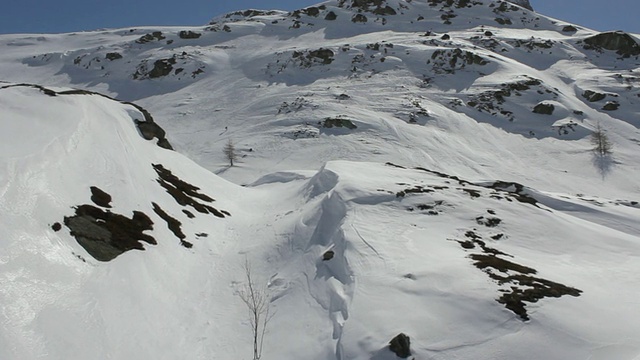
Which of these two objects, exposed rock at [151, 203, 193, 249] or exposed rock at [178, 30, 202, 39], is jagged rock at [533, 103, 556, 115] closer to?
exposed rock at [151, 203, 193, 249]

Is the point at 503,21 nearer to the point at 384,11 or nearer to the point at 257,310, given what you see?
the point at 384,11

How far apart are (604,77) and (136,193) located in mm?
75587

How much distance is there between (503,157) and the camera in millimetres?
44656

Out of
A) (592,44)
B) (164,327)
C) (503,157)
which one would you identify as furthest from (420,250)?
(592,44)

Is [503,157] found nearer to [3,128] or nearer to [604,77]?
[604,77]

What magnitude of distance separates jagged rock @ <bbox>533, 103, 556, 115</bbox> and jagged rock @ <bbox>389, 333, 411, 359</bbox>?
55295 mm

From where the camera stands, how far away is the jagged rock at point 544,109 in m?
54.7

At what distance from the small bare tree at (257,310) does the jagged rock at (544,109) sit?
2109 inches

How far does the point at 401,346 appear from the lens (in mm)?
9336

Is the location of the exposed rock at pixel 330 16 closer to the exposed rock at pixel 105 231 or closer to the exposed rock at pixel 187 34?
the exposed rock at pixel 187 34

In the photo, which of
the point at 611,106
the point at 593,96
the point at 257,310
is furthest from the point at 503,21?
the point at 257,310

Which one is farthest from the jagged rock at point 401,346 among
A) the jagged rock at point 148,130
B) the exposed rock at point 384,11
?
the exposed rock at point 384,11

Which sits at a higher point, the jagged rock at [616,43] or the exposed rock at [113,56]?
the exposed rock at [113,56]

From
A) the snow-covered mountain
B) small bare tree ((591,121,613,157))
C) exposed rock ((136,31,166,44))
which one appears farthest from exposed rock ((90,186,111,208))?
exposed rock ((136,31,166,44))
